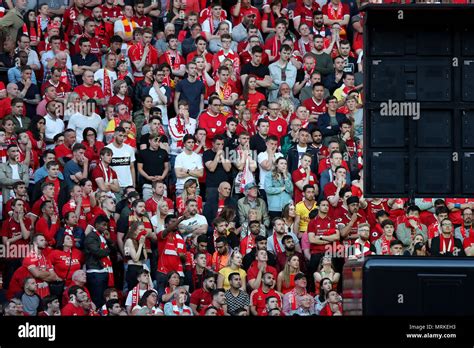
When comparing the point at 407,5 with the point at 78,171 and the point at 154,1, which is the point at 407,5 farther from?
the point at 154,1

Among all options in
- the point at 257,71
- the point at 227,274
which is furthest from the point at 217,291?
the point at 257,71

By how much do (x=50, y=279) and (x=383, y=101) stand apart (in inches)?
241

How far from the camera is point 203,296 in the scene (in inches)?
749

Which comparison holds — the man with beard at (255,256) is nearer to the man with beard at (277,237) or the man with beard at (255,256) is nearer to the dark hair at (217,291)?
the man with beard at (277,237)

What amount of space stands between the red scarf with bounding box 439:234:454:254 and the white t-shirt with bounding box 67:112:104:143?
4810 mm

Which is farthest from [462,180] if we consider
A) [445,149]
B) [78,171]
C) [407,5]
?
[78,171]

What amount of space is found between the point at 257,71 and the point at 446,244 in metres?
4.35

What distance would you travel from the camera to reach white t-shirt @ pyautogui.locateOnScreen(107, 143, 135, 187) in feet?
68.1

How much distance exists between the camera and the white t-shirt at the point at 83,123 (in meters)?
21.2

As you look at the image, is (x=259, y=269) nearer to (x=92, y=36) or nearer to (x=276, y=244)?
(x=276, y=244)

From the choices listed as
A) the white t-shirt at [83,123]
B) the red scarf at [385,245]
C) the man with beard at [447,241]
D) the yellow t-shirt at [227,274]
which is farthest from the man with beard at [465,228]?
the white t-shirt at [83,123]

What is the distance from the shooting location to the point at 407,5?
1446 cm

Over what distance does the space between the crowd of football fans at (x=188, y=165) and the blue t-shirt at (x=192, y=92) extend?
0.07ft
